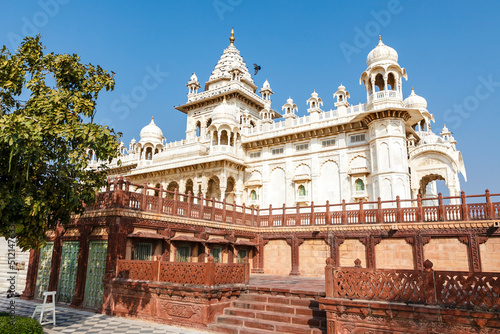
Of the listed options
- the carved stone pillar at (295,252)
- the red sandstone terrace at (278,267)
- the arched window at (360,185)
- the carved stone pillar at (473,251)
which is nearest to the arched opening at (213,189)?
the red sandstone terrace at (278,267)

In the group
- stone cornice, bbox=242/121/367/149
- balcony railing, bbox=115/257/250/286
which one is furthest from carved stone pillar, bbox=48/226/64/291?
stone cornice, bbox=242/121/367/149

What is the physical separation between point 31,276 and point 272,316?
1171 centimetres

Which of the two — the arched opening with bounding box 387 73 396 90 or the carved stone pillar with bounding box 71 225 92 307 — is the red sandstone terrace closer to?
the carved stone pillar with bounding box 71 225 92 307

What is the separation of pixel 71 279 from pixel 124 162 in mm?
25108

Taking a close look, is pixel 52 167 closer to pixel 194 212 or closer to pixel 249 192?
pixel 194 212

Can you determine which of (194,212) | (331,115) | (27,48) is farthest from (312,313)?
(331,115)

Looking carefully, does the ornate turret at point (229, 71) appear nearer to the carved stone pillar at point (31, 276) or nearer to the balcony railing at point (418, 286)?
the carved stone pillar at point (31, 276)

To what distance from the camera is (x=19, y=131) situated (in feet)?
24.7

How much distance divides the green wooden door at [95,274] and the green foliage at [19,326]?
4624mm

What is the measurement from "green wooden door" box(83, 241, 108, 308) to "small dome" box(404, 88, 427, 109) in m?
23.6

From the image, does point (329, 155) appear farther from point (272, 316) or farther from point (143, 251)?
point (272, 316)

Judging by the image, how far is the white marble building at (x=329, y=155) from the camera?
71.9 ft

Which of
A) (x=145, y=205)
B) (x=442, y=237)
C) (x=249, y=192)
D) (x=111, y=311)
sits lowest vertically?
(x=111, y=311)

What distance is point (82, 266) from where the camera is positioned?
13.7 meters
